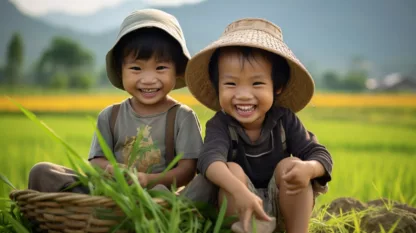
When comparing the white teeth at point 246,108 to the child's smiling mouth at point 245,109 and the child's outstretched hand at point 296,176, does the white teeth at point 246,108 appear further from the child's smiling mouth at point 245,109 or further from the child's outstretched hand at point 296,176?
the child's outstretched hand at point 296,176

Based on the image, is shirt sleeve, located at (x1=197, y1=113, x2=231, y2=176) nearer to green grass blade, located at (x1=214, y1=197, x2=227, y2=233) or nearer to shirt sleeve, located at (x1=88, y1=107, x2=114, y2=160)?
green grass blade, located at (x1=214, y1=197, x2=227, y2=233)

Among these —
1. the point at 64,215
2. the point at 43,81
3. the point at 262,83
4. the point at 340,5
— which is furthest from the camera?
the point at 340,5

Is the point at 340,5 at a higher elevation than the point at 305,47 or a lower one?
higher

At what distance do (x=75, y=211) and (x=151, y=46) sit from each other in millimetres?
1099

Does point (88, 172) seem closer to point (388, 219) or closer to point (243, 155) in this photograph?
point (243, 155)

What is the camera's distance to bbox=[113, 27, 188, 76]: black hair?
282 centimetres

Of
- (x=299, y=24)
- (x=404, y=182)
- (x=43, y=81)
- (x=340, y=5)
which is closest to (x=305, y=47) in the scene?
(x=299, y=24)

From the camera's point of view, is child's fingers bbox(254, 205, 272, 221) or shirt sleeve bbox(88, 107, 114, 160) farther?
shirt sleeve bbox(88, 107, 114, 160)

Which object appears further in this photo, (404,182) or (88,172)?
(404,182)

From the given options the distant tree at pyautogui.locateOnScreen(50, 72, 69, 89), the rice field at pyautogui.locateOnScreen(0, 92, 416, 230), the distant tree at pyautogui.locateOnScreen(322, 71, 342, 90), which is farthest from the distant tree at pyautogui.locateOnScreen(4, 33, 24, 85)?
the distant tree at pyautogui.locateOnScreen(322, 71, 342, 90)

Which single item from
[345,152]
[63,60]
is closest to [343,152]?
[345,152]

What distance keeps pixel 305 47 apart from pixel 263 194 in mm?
142405

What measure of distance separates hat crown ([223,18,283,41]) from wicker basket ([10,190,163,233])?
1.20 m

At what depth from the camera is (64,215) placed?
2.21 meters
